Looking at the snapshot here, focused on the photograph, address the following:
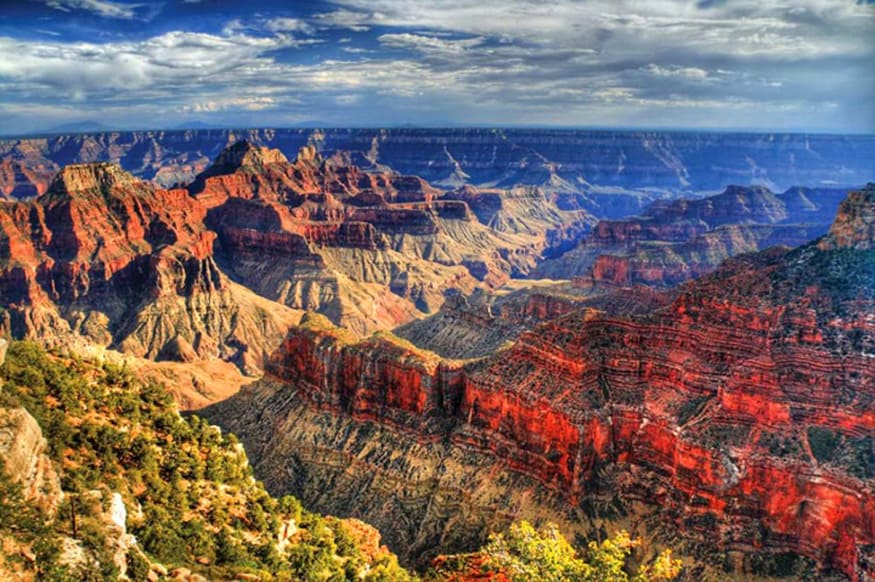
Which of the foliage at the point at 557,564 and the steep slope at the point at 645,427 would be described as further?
the steep slope at the point at 645,427

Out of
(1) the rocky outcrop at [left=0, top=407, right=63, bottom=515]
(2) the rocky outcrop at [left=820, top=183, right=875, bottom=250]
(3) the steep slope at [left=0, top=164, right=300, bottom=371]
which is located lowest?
(3) the steep slope at [left=0, top=164, right=300, bottom=371]

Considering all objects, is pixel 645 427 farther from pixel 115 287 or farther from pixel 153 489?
pixel 115 287

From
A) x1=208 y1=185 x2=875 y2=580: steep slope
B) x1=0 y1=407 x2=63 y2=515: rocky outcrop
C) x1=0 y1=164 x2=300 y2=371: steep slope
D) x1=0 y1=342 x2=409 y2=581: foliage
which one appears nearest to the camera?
x1=0 y1=407 x2=63 y2=515: rocky outcrop

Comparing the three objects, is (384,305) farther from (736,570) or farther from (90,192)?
(736,570)

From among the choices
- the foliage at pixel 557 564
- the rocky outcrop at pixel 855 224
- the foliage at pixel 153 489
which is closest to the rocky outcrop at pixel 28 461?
the foliage at pixel 153 489

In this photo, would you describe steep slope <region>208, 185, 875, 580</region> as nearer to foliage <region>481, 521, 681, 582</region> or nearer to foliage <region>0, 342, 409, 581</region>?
foliage <region>0, 342, 409, 581</region>

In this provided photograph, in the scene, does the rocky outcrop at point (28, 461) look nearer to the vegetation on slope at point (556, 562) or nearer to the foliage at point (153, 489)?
the foliage at point (153, 489)

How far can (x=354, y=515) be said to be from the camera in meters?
65.4

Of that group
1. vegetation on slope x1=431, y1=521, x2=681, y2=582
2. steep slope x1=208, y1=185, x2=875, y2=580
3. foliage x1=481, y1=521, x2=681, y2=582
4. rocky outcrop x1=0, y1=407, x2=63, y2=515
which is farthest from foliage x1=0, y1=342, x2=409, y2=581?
steep slope x1=208, y1=185, x2=875, y2=580

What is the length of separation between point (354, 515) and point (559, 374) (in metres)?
23.5

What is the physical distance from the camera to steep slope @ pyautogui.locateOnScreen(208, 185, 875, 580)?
5331 cm

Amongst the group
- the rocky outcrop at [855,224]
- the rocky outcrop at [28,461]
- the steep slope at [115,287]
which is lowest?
the steep slope at [115,287]

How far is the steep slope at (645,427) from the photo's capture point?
175ft

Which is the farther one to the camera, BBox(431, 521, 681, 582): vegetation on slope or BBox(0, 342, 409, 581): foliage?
BBox(431, 521, 681, 582): vegetation on slope
